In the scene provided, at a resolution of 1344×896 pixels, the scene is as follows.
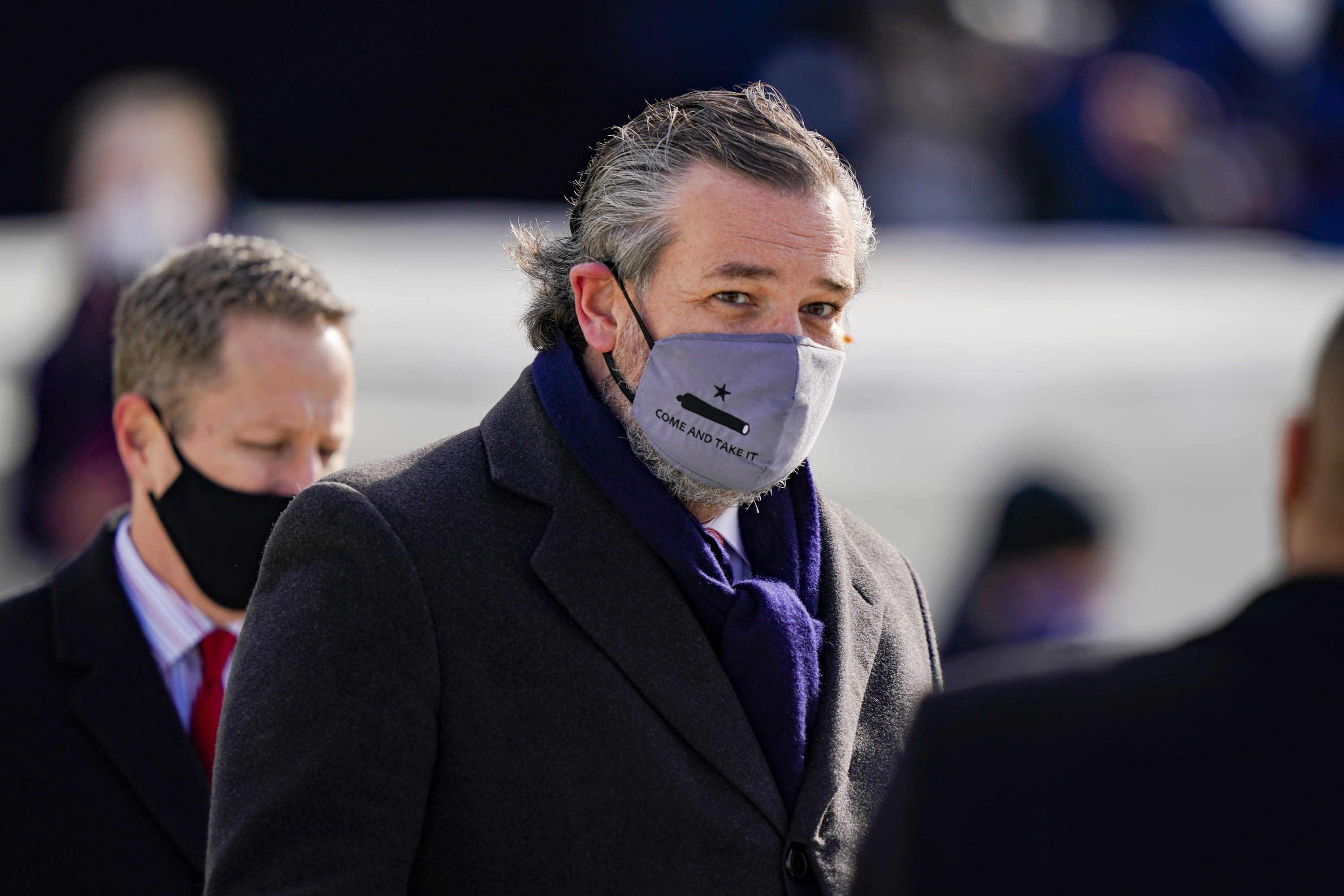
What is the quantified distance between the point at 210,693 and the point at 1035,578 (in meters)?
2.82

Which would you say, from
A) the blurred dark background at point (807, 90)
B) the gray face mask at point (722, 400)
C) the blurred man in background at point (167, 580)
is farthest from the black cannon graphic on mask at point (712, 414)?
the blurred dark background at point (807, 90)

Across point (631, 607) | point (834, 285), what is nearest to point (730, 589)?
point (631, 607)

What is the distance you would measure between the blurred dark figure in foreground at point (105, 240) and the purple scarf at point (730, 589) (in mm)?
2494

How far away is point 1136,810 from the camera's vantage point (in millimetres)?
1130

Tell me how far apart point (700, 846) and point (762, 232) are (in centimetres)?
85

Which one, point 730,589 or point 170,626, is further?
point 170,626

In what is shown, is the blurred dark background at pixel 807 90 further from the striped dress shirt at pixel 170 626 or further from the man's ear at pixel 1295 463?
the man's ear at pixel 1295 463

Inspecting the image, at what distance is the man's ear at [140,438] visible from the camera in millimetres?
2426

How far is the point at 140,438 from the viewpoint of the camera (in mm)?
2465

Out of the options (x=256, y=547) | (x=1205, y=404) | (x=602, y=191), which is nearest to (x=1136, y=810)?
(x=602, y=191)

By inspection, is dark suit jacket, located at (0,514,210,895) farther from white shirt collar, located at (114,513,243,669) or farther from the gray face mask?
the gray face mask

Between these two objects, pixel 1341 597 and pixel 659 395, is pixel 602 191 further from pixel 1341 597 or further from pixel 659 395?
pixel 1341 597

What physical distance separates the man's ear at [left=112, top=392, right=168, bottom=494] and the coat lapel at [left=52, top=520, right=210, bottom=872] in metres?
0.19

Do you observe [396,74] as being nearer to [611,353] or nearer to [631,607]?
[611,353]
